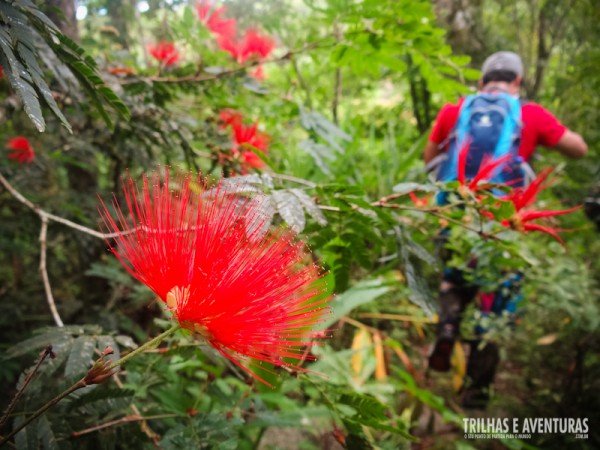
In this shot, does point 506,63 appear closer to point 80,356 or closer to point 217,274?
point 217,274

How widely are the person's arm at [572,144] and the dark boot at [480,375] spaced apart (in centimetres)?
139

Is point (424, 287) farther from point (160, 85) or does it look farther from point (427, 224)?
point (160, 85)

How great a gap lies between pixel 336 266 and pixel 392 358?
2.26 meters

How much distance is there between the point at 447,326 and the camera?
2.54 meters

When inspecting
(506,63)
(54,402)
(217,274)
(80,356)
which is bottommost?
(80,356)

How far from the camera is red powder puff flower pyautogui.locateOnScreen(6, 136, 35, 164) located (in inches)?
91.6

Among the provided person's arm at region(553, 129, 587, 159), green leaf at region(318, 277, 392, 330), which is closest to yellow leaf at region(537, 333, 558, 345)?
Result: person's arm at region(553, 129, 587, 159)

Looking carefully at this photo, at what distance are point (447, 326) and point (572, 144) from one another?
1.39 meters

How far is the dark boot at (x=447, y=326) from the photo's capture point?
2.54 meters

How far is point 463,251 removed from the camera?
1.71 meters

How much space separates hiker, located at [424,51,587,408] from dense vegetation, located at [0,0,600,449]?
0.40ft

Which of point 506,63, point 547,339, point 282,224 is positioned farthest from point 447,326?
point 282,224

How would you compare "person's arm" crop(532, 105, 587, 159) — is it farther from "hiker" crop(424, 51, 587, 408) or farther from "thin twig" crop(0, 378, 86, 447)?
"thin twig" crop(0, 378, 86, 447)

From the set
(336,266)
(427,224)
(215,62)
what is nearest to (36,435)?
(336,266)
